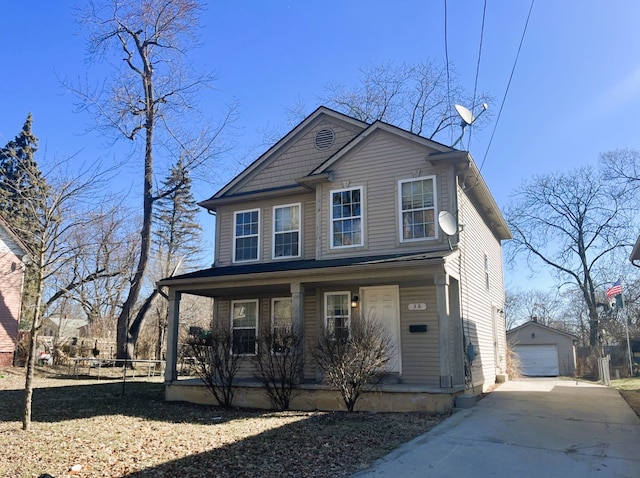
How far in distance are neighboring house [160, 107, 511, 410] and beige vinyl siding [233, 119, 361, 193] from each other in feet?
0.11

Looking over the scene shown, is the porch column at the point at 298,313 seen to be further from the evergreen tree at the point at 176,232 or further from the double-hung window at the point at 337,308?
the evergreen tree at the point at 176,232

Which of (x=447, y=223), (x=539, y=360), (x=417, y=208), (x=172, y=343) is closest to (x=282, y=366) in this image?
(x=172, y=343)

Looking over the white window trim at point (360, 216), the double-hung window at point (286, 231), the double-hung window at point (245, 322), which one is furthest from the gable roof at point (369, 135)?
the double-hung window at point (245, 322)

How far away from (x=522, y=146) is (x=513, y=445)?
11.2m

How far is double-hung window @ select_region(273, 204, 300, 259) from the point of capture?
44.9 ft

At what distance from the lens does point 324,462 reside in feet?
19.8

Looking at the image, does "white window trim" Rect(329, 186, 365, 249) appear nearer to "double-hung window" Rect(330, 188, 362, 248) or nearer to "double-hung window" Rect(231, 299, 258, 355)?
"double-hung window" Rect(330, 188, 362, 248)

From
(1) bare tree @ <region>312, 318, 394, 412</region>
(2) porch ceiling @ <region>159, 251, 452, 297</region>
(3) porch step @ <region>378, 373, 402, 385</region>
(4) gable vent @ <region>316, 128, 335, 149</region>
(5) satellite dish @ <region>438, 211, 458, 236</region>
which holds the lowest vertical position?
(3) porch step @ <region>378, 373, 402, 385</region>

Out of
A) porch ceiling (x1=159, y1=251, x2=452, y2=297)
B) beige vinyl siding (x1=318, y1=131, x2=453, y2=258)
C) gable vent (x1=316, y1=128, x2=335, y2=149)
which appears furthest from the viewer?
gable vent (x1=316, y1=128, x2=335, y2=149)

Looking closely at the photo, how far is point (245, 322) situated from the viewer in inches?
545

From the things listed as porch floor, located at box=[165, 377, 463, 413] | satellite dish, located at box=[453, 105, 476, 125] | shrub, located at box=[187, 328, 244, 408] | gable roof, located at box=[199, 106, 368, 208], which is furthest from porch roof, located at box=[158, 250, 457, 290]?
satellite dish, located at box=[453, 105, 476, 125]

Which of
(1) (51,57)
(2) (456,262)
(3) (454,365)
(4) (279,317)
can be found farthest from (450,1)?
(1) (51,57)

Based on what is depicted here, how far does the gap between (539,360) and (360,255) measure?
78.3ft

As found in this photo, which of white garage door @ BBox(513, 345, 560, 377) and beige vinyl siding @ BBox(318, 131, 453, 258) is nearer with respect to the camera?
beige vinyl siding @ BBox(318, 131, 453, 258)
